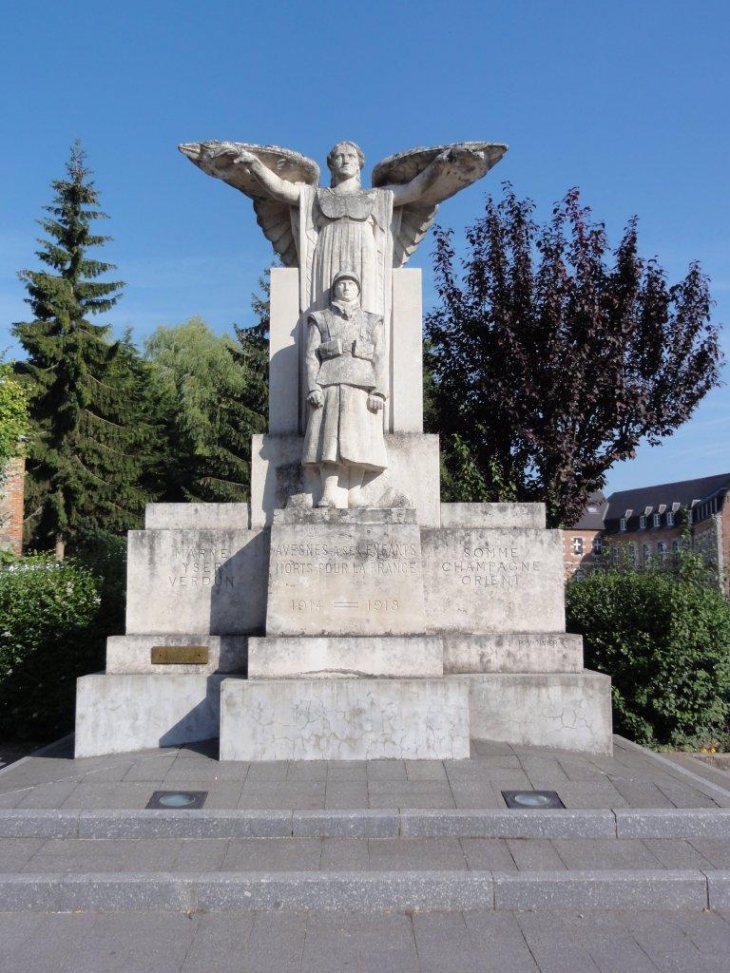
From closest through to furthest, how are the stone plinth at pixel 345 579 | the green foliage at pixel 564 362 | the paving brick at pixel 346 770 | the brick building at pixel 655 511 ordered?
the paving brick at pixel 346 770
the stone plinth at pixel 345 579
the green foliage at pixel 564 362
the brick building at pixel 655 511

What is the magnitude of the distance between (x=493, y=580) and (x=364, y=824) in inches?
111

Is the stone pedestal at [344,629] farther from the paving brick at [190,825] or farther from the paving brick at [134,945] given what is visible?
the paving brick at [134,945]

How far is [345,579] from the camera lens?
21.4ft

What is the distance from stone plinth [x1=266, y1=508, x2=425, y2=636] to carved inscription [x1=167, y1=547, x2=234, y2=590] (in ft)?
2.49

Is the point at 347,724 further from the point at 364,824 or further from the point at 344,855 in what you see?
the point at 344,855

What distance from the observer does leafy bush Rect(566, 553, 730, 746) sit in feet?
28.2

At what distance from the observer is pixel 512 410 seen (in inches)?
561

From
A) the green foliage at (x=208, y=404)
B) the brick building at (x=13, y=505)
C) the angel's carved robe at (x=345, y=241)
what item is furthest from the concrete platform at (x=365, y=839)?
the green foliage at (x=208, y=404)

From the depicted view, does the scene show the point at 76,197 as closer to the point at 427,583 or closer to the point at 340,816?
the point at 427,583

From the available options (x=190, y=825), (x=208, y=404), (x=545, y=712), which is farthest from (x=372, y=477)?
(x=208, y=404)

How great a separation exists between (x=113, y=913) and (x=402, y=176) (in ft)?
22.3

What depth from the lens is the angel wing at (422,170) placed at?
7.77 m

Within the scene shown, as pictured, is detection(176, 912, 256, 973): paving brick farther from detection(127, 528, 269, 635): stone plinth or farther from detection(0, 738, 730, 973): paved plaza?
detection(127, 528, 269, 635): stone plinth

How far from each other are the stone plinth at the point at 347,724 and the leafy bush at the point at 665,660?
3.35 metres
